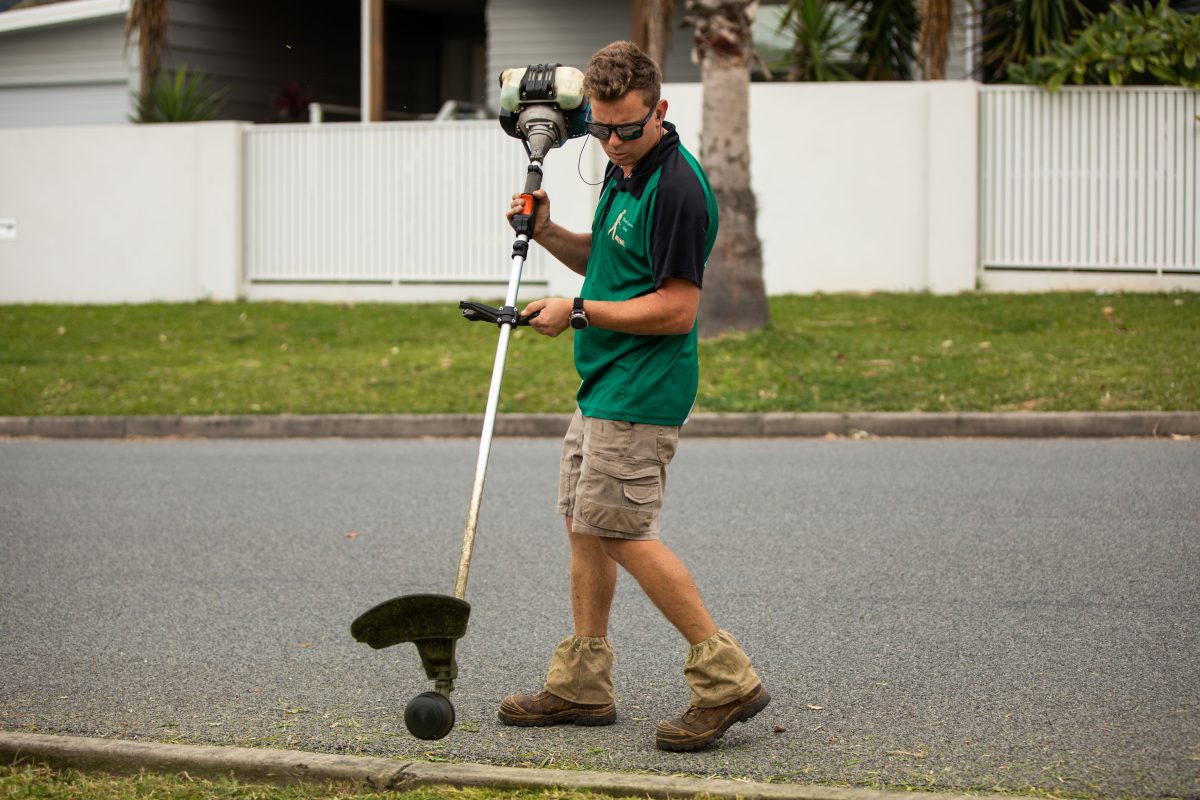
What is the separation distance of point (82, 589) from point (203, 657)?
1291 millimetres

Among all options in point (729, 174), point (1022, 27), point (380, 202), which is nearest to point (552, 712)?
point (729, 174)

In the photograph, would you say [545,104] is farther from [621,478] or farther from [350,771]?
[350,771]

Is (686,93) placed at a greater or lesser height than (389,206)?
greater

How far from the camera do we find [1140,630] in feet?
16.9

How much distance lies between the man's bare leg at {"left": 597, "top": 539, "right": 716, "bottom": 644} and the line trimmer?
43 cm

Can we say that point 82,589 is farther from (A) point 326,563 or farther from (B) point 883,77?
(B) point 883,77

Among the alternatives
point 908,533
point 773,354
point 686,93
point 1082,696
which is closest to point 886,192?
point 686,93

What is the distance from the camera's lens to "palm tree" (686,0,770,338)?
12.8 metres

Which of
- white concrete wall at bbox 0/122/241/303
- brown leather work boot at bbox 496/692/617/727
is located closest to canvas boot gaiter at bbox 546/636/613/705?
brown leather work boot at bbox 496/692/617/727

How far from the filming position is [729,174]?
13031mm

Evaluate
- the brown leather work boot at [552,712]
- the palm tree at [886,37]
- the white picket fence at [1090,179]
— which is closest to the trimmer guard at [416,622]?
the brown leather work boot at [552,712]

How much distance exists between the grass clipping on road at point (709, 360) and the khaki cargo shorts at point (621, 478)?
652cm

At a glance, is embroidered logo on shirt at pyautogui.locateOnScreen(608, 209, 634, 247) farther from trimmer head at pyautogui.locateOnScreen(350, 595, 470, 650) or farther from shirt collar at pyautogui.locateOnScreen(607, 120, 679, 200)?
trimmer head at pyautogui.locateOnScreen(350, 595, 470, 650)

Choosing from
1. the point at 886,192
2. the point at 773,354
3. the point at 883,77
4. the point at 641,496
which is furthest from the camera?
the point at 883,77
